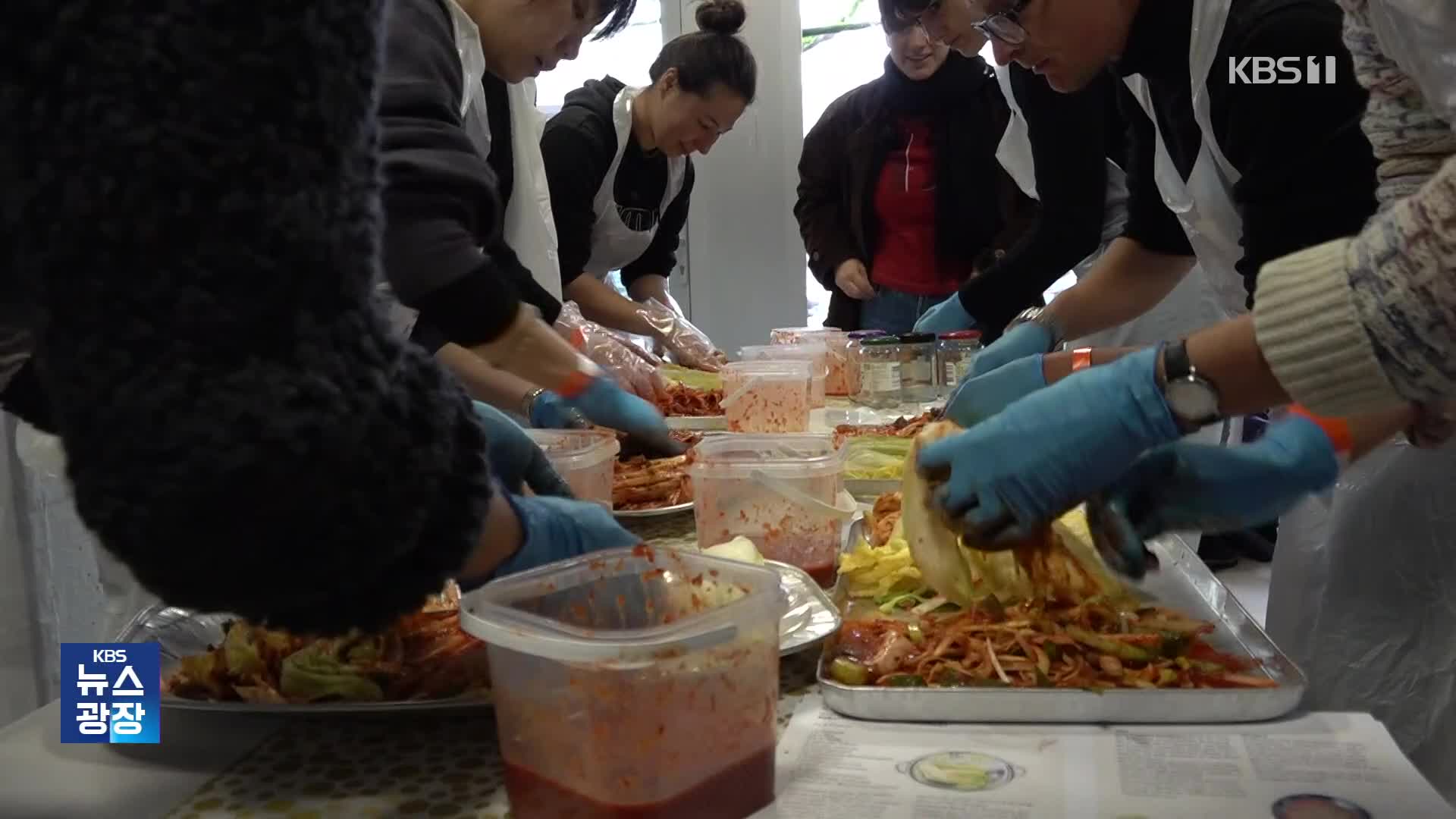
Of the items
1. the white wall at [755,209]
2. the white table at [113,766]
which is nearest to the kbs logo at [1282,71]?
the white table at [113,766]

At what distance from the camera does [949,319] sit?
9.67 ft

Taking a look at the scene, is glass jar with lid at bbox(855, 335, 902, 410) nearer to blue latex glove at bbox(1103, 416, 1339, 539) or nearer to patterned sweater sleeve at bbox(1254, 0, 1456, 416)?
blue latex glove at bbox(1103, 416, 1339, 539)

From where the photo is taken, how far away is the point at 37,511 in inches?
84.1

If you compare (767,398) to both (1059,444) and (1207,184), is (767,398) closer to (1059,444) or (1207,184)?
(1207,184)

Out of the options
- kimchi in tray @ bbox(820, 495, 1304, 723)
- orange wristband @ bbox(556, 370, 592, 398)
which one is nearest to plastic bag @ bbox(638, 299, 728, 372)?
orange wristband @ bbox(556, 370, 592, 398)

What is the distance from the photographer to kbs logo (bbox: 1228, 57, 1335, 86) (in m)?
1.38

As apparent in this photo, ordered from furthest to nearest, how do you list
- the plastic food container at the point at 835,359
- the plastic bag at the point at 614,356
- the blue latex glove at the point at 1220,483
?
the plastic food container at the point at 835,359 < the plastic bag at the point at 614,356 < the blue latex glove at the point at 1220,483

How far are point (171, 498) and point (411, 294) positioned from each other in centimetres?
102

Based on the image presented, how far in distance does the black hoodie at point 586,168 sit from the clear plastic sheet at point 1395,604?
A: 7.12ft

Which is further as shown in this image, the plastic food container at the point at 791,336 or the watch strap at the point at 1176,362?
the plastic food container at the point at 791,336

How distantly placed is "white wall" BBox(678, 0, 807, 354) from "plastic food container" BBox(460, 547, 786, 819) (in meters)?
4.66

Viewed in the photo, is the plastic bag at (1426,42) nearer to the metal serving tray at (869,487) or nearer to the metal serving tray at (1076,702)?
the metal serving tray at (1076,702)

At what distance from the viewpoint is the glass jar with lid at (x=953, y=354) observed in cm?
275

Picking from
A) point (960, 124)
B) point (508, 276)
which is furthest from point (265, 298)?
point (960, 124)
